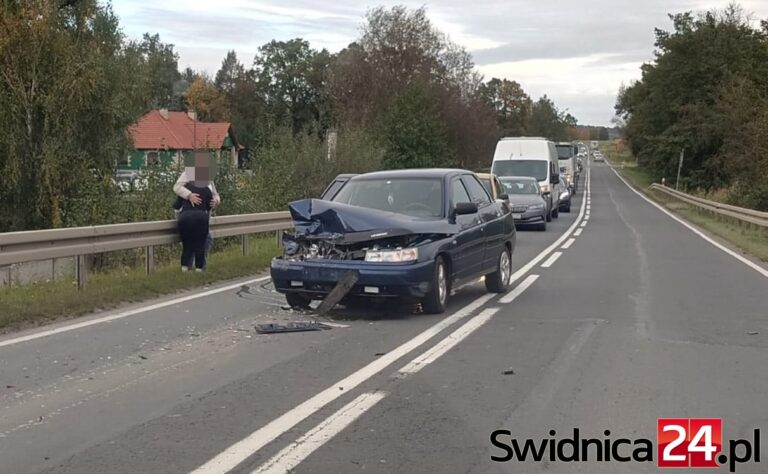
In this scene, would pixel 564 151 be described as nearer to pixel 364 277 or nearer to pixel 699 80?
pixel 699 80

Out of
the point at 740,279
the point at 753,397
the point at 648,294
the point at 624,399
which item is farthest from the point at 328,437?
the point at 740,279

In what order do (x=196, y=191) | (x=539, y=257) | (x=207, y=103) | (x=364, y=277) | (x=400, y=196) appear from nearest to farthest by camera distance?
(x=364, y=277), (x=400, y=196), (x=196, y=191), (x=539, y=257), (x=207, y=103)

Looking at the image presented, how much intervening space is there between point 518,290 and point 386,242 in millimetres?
3407

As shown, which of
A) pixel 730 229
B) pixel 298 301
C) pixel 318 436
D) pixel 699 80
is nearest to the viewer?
pixel 318 436

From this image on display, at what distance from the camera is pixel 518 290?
12094 mm

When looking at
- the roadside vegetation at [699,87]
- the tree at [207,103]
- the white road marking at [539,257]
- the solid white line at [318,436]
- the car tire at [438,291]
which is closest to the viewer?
the solid white line at [318,436]

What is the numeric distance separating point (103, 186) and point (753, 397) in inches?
582

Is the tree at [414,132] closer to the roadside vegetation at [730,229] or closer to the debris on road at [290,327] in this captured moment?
the roadside vegetation at [730,229]

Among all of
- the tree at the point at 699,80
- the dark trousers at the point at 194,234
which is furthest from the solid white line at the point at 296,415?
the tree at the point at 699,80

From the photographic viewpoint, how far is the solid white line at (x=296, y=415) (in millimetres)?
4734

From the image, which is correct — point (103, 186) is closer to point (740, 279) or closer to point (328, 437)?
point (740, 279)

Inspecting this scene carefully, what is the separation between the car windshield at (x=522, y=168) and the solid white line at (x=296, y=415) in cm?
2245

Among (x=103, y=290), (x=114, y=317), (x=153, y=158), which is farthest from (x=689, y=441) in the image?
(x=153, y=158)

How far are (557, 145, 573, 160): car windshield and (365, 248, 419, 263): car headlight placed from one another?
144ft
